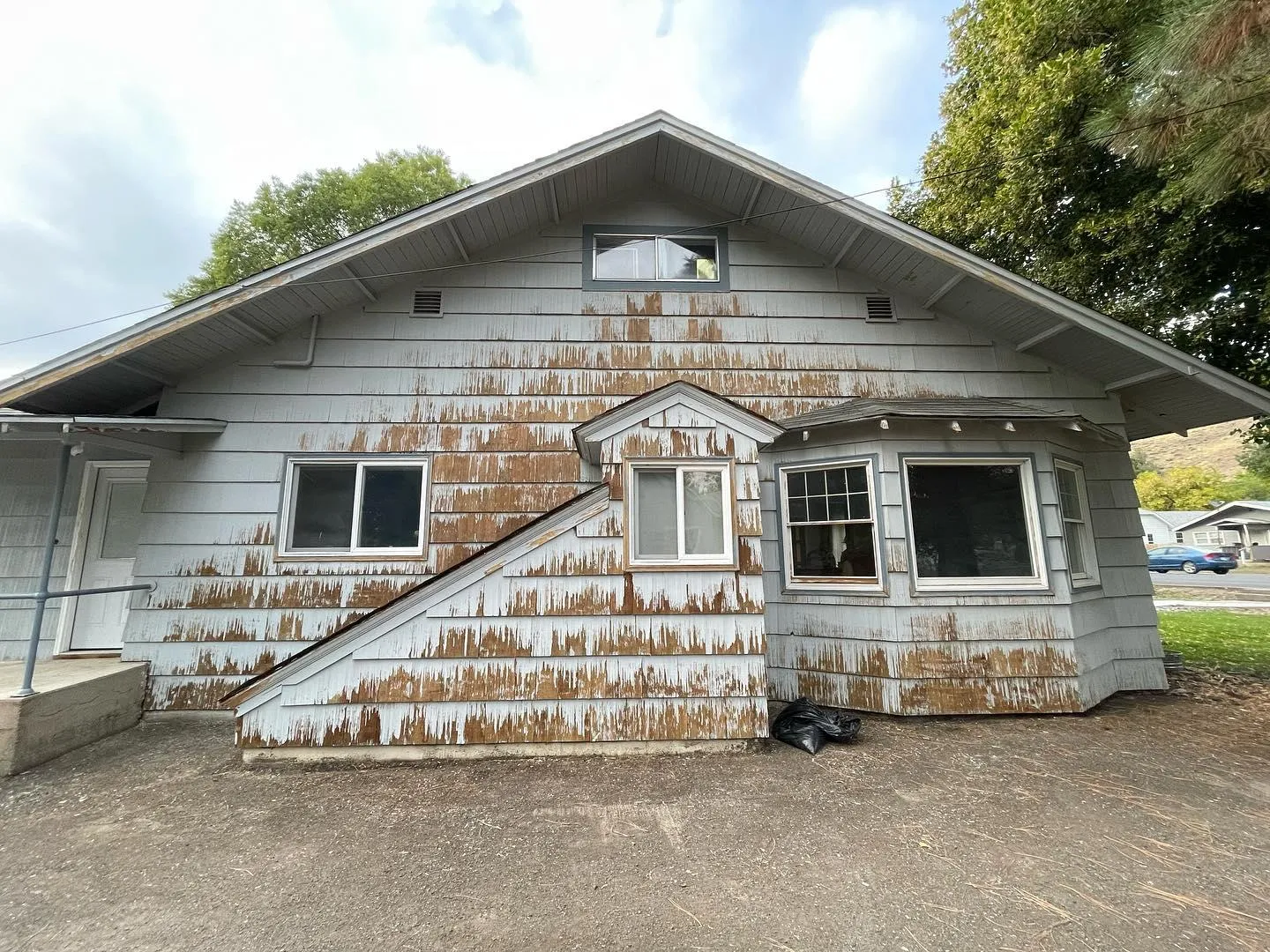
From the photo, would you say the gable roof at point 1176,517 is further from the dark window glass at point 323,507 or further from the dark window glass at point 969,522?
the dark window glass at point 323,507

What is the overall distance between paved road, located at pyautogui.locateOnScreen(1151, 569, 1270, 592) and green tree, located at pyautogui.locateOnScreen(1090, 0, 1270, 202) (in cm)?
2654

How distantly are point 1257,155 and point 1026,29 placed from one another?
5899 millimetres

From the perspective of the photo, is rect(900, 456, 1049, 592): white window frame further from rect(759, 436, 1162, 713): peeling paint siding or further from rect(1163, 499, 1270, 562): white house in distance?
rect(1163, 499, 1270, 562): white house in distance

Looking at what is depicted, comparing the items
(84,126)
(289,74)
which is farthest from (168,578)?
(84,126)

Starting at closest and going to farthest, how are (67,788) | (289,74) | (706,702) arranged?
(67,788)
(706,702)
(289,74)

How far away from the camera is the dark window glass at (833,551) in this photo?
4.89 m

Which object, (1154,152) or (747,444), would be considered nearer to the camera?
(747,444)

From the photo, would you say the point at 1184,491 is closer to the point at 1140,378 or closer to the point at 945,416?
the point at 1140,378

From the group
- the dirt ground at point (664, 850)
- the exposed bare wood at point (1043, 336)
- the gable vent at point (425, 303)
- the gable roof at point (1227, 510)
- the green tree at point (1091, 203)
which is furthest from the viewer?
the gable roof at point (1227, 510)

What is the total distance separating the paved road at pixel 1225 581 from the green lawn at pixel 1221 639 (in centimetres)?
1286

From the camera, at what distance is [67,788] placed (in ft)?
11.3

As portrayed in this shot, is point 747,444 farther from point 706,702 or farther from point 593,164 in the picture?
point 593,164

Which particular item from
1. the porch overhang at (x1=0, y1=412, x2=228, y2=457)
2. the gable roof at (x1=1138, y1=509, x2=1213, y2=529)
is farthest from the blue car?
the porch overhang at (x1=0, y1=412, x2=228, y2=457)

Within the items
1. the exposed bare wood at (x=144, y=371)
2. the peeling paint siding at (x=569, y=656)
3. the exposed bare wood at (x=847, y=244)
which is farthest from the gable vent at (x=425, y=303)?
the exposed bare wood at (x=847, y=244)
